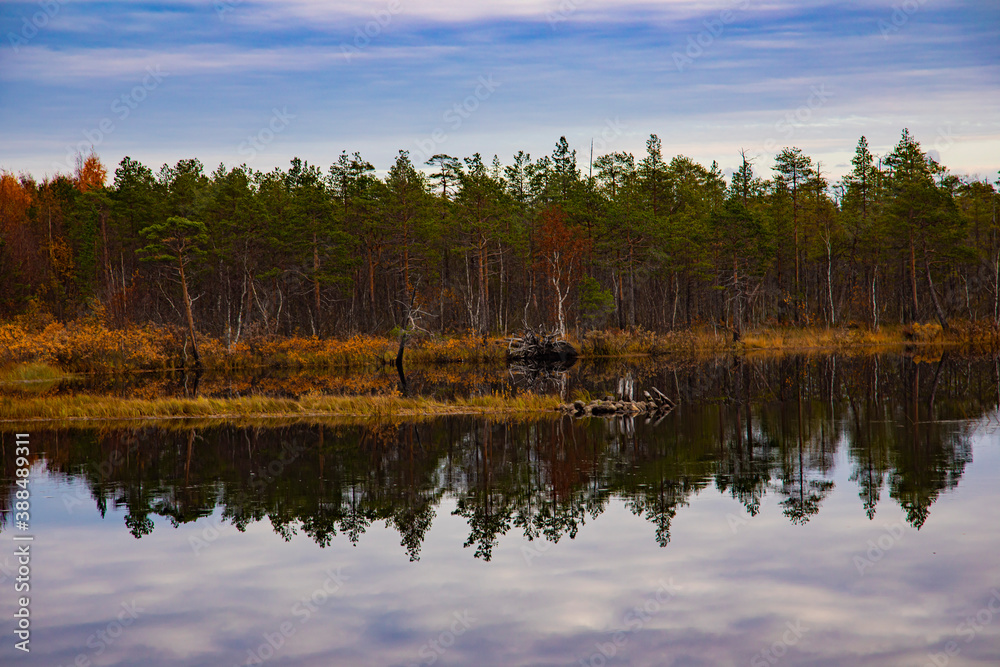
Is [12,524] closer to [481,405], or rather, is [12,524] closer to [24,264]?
[481,405]

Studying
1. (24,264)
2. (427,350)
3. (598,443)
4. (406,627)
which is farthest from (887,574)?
(24,264)

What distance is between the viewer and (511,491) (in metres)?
17.3

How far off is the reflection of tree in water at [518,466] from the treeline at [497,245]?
30587 mm

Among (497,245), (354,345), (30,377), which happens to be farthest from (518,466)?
(497,245)

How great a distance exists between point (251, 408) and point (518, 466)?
12.2 m

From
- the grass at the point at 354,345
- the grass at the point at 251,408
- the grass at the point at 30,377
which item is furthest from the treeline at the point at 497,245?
the grass at the point at 251,408

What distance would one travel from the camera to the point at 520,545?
13.6 meters

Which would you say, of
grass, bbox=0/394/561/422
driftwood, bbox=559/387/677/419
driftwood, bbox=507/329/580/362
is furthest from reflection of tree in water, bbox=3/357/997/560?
driftwood, bbox=507/329/580/362

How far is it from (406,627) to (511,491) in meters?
7.09

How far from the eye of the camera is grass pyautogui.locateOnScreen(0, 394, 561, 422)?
27453 millimetres

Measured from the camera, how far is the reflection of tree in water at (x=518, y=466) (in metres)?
15.6

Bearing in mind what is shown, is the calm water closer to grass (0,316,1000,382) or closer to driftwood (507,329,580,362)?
grass (0,316,1000,382)

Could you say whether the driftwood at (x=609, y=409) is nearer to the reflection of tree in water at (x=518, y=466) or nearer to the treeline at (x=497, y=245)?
the reflection of tree in water at (x=518, y=466)

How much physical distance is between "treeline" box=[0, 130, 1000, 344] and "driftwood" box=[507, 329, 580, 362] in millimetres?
2634
